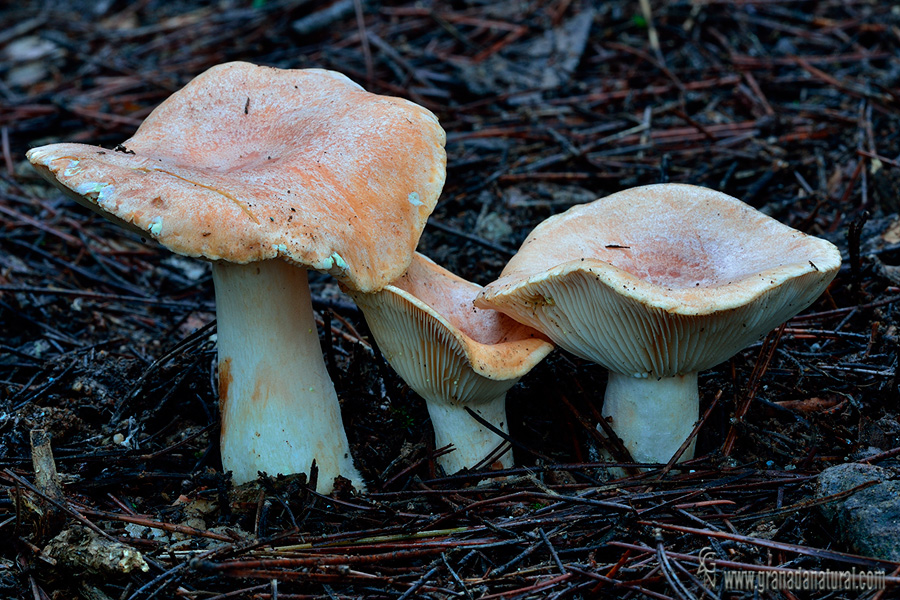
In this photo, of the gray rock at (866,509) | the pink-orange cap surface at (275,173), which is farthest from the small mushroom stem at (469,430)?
the gray rock at (866,509)

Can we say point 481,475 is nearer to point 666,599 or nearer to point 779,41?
point 666,599

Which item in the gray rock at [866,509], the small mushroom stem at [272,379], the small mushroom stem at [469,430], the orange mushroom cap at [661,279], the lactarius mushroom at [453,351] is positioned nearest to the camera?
the gray rock at [866,509]

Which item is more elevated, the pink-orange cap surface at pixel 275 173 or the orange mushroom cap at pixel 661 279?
the pink-orange cap surface at pixel 275 173

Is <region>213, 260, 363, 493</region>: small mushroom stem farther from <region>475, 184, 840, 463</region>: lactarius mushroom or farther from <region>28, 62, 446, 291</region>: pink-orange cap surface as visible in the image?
<region>475, 184, 840, 463</region>: lactarius mushroom

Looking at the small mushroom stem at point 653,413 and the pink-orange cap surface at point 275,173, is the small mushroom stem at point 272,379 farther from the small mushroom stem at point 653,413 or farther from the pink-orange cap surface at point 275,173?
the small mushroom stem at point 653,413

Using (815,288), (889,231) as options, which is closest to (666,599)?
(815,288)

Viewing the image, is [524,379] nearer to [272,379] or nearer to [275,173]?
[272,379]

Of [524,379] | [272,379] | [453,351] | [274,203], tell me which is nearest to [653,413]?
[524,379]
